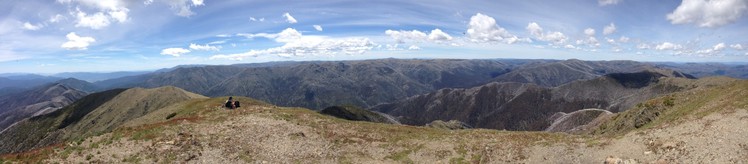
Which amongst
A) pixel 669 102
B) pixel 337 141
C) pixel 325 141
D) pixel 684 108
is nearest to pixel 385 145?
pixel 337 141

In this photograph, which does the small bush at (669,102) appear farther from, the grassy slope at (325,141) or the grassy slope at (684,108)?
the grassy slope at (325,141)

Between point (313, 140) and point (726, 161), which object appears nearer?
point (726, 161)

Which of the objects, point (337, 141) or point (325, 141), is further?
point (325, 141)

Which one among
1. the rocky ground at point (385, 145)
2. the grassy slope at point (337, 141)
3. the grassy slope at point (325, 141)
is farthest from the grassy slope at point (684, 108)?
the grassy slope at point (337, 141)

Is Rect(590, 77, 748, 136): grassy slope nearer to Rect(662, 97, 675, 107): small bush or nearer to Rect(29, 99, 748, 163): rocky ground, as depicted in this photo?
Rect(662, 97, 675, 107): small bush

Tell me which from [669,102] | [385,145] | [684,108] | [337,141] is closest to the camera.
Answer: [385,145]

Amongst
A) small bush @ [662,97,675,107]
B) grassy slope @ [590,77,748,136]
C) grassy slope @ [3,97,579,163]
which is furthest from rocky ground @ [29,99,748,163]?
small bush @ [662,97,675,107]

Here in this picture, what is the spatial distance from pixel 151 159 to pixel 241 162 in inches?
316

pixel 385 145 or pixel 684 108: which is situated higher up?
pixel 684 108

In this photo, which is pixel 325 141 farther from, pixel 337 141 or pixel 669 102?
pixel 669 102

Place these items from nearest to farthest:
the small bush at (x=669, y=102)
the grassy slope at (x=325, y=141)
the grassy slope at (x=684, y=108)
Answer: the grassy slope at (x=325, y=141)
the grassy slope at (x=684, y=108)
the small bush at (x=669, y=102)

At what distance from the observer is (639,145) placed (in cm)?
3747

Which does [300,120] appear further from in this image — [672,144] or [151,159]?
[672,144]

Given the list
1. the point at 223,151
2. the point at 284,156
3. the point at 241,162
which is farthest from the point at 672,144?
the point at 223,151
